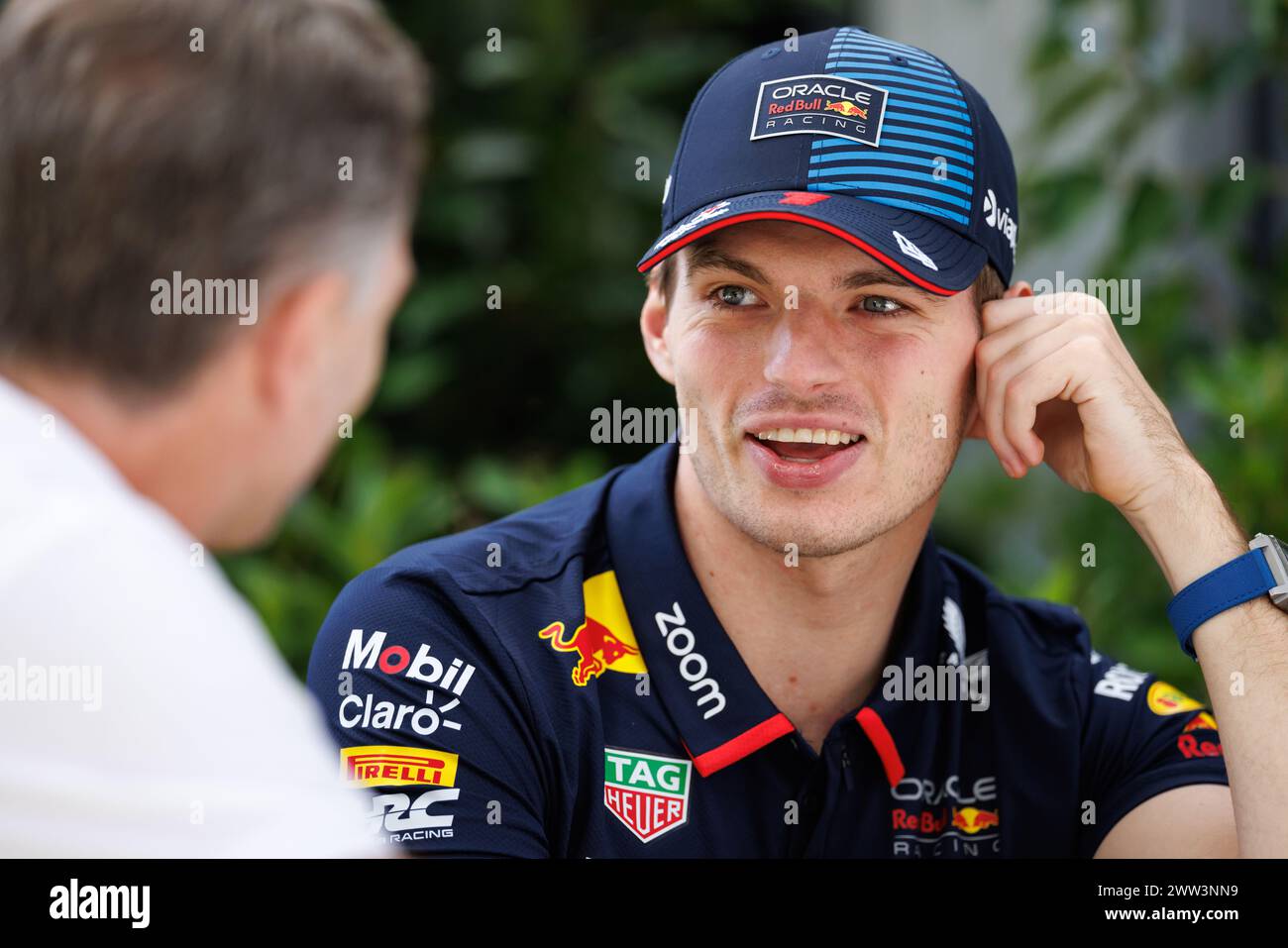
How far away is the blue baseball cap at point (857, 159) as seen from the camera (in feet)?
7.00

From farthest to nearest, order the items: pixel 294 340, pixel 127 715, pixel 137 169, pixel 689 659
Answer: pixel 689 659, pixel 294 340, pixel 137 169, pixel 127 715

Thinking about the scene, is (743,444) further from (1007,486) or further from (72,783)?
(1007,486)

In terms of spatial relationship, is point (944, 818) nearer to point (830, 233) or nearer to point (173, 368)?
point (830, 233)

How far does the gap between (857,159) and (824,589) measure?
2.13 feet

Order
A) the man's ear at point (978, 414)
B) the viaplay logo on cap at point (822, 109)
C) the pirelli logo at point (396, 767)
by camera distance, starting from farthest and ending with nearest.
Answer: the man's ear at point (978, 414) → the viaplay logo on cap at point (822, 109) → the pirelli logo at point (396, 767)

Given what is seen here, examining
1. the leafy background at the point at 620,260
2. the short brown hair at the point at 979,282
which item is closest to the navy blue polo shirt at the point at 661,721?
the short brown hair at the point at 979,282

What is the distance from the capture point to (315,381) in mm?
1502

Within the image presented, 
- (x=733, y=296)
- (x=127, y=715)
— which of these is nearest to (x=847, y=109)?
(x=733, y=296)

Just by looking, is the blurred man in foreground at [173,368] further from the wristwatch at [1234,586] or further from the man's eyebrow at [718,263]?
the wristwatch at [1234,586]

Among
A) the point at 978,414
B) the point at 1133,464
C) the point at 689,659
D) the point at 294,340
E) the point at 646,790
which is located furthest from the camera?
the point at 978,414

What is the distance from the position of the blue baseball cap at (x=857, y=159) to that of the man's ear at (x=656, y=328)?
15cm

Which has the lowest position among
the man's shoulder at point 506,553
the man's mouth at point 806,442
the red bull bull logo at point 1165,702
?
the red bull bull logo at point 1165,702

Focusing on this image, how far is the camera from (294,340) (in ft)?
4.83
